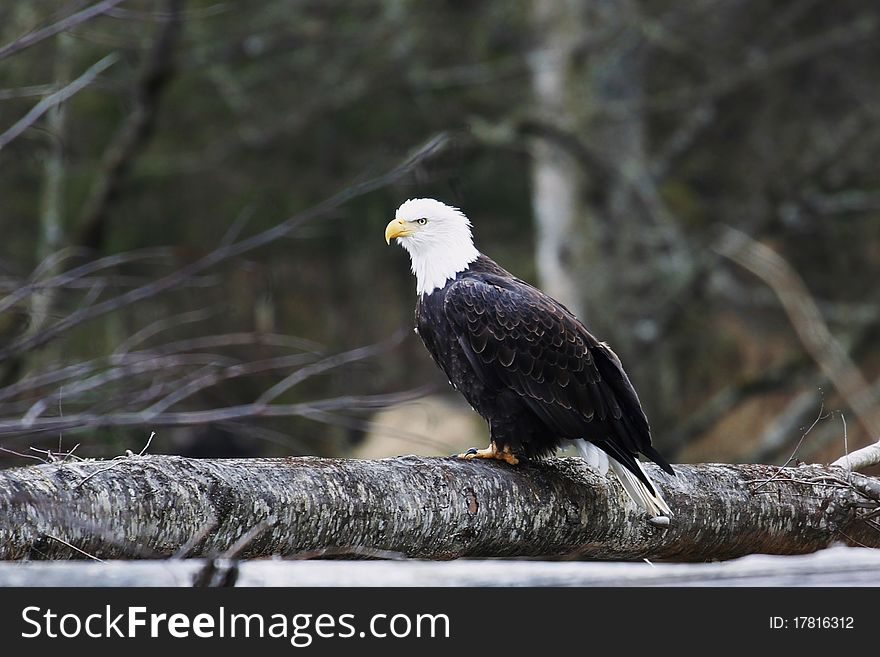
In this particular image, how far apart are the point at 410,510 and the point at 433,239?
1.14 meters

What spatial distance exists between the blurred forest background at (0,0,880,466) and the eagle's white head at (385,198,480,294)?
2685mm

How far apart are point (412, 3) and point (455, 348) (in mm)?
6286

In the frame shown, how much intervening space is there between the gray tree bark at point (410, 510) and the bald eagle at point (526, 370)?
99 mm

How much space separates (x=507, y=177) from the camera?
11.9m

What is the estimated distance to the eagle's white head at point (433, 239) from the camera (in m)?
3.42

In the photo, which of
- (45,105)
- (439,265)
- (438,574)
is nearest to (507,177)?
(439,265)

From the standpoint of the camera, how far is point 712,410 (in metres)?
8.27

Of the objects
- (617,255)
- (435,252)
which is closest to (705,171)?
(617,255)

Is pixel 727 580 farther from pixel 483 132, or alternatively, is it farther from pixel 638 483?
pixel 483 132

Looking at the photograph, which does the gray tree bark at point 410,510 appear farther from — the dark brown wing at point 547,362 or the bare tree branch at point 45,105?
the bare tree branch at point 45,105

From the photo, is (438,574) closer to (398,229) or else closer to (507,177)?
(398,229)

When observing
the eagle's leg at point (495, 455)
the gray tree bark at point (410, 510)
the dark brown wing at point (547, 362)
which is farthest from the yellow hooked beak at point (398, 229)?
the gray tree bark at point (410, 510)

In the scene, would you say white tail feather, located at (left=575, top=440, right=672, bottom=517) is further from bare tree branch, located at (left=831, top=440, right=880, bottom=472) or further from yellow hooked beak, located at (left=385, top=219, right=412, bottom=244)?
yellow hooked beak, located at (left=385, top=219, right=412, bottom=244)

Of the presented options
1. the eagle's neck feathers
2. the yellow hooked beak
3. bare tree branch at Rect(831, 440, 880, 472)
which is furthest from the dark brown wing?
bare tree branch at Rect(831, 440, 880, 472)
